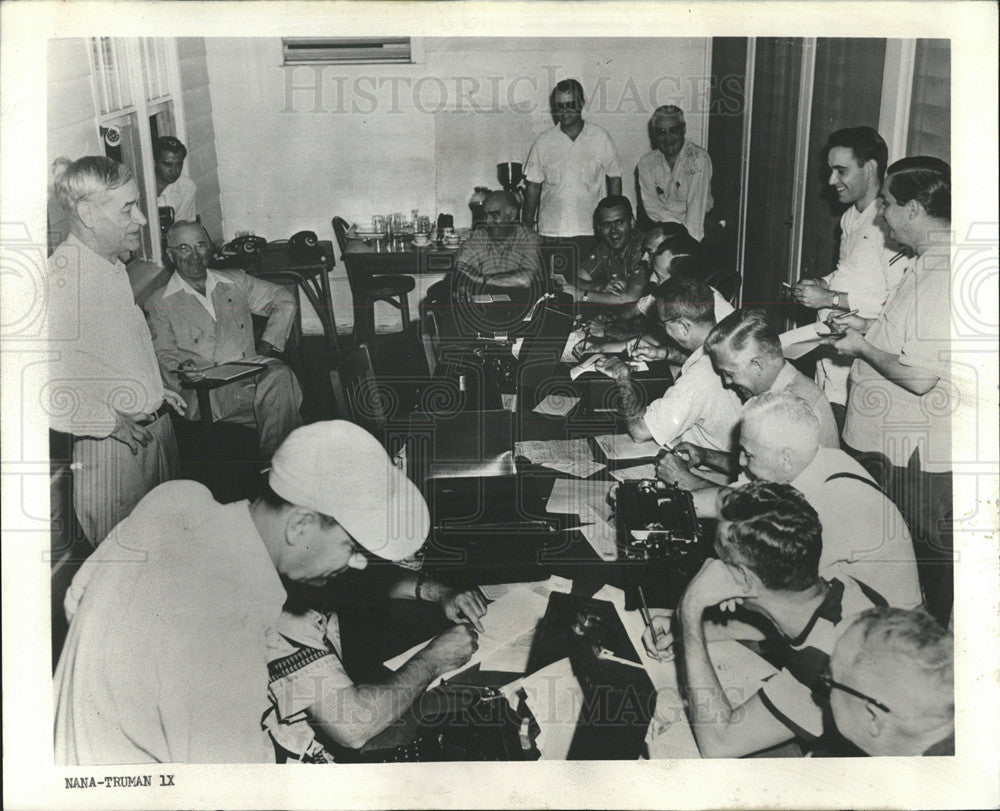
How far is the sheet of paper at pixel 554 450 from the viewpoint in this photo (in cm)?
197

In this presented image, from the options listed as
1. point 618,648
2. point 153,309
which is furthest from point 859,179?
point 153,309

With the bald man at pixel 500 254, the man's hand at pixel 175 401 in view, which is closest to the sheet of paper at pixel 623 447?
the bald man at pixel 500 254

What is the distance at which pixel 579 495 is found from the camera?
6.41 feet

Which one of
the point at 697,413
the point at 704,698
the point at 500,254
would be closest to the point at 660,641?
the point at 704,698

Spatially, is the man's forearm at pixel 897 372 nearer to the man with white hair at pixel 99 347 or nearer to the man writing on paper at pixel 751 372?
the man writing on paper at pixel 751 372

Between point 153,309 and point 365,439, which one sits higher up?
point 153,309

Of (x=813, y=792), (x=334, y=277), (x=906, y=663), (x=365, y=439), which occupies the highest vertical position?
(x=334, y=277)

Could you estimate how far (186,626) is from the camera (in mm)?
1857

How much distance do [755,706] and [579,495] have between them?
713 mm

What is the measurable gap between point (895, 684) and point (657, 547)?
697 millimetres

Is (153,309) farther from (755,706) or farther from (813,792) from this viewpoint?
(813,792)

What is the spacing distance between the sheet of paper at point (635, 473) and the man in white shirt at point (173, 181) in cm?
136

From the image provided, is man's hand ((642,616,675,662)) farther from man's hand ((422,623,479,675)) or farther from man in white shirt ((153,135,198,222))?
man in white shirt ((153,135,198,222))

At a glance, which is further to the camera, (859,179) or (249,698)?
(859,179)
